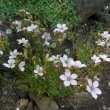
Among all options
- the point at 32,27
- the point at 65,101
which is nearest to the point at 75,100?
the point at 65,101

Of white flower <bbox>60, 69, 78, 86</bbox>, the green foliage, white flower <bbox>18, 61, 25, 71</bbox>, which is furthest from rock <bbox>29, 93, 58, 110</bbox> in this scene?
the green foliage

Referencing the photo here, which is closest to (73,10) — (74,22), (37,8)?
(74,22)

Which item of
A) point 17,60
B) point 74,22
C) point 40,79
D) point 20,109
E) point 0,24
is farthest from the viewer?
point 74,22

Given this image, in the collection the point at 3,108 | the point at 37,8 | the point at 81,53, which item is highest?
the point at 37,8

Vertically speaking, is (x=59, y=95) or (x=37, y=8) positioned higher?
(x=37, y=8)

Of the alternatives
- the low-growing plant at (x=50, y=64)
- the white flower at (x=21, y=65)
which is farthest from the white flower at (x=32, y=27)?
the white flower at (x=21, y=65)

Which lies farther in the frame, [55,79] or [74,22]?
[74,22]

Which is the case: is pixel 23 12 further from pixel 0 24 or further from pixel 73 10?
pixel 73 10

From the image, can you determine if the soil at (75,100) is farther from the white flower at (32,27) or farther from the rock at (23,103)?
the white flower at (32,27)

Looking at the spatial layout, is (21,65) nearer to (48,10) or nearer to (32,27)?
(32,27)
